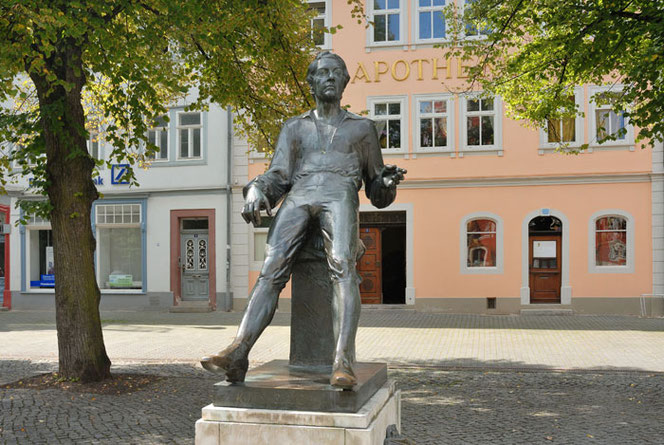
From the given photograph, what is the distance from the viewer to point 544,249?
66.9ft

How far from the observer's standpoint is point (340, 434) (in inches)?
155

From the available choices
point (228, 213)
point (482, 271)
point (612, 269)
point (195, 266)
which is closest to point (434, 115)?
point (482, 271)

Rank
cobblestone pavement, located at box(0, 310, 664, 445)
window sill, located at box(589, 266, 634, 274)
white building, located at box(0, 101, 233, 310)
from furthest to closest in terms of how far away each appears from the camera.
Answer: white building, located at box(0, 101, 233, 310)
window sill, located at box(589, 266, 634, 274)
cobblestone pavement, located at box(0, 310, 664, 445)

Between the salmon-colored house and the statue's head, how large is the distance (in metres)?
15.8

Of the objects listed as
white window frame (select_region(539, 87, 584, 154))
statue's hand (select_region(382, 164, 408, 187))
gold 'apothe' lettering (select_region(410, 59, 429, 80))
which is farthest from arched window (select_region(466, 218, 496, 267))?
statue's hand (select_region(382, 164, 408, 187))

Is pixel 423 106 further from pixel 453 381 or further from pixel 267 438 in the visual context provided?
pixel 267 438

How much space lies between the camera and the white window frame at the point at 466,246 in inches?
796

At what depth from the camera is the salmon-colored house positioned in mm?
19625

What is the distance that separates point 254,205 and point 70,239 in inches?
214

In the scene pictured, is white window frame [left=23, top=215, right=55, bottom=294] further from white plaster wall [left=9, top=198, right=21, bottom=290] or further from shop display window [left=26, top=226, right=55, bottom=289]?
white plaster wall [left=9, top=198, right=21, bottom=290]

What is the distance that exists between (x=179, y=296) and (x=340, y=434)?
19.1 metres

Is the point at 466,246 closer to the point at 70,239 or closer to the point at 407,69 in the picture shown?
the point at 407,69

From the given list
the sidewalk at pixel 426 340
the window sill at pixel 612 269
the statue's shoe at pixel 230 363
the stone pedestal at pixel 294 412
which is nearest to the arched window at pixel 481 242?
the sidewalk at pixel 426 340

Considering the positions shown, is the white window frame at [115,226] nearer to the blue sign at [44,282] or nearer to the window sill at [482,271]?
the blue sign at [44,282]
